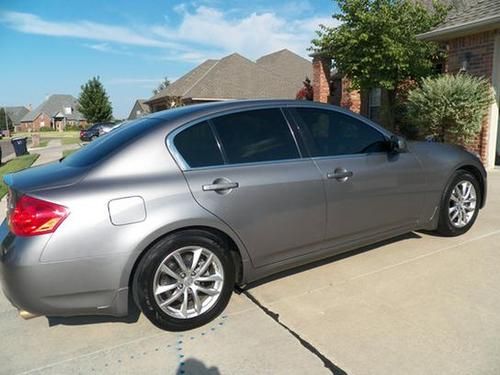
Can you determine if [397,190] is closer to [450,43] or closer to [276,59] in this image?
[450,43]

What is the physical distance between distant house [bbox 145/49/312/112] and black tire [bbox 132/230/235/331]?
25.4m

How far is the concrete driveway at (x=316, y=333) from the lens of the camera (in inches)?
101

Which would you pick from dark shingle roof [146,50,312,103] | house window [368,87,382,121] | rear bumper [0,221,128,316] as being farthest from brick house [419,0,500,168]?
dark shingle roof [146,50,312,103]

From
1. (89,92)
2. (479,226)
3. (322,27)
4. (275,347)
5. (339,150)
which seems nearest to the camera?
(275,347)

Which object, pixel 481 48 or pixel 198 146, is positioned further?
pixel 481 48

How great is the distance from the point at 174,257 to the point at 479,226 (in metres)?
3.94

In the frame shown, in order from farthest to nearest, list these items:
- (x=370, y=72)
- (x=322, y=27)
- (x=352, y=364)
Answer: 1. (x=322, y=27)
2. (x=370, y=72)
3. (x=352, y=364)

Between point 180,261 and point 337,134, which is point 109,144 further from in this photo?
point 337,134

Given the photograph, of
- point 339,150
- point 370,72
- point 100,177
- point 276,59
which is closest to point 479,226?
point 339,150

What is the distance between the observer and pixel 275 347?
2744mm

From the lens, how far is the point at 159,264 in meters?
2.80

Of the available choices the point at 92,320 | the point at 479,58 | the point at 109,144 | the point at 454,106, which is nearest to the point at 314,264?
the point at 92,320

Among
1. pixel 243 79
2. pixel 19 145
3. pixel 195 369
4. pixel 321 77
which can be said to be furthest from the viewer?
pixel 243 79

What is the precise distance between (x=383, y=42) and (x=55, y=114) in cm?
9056
